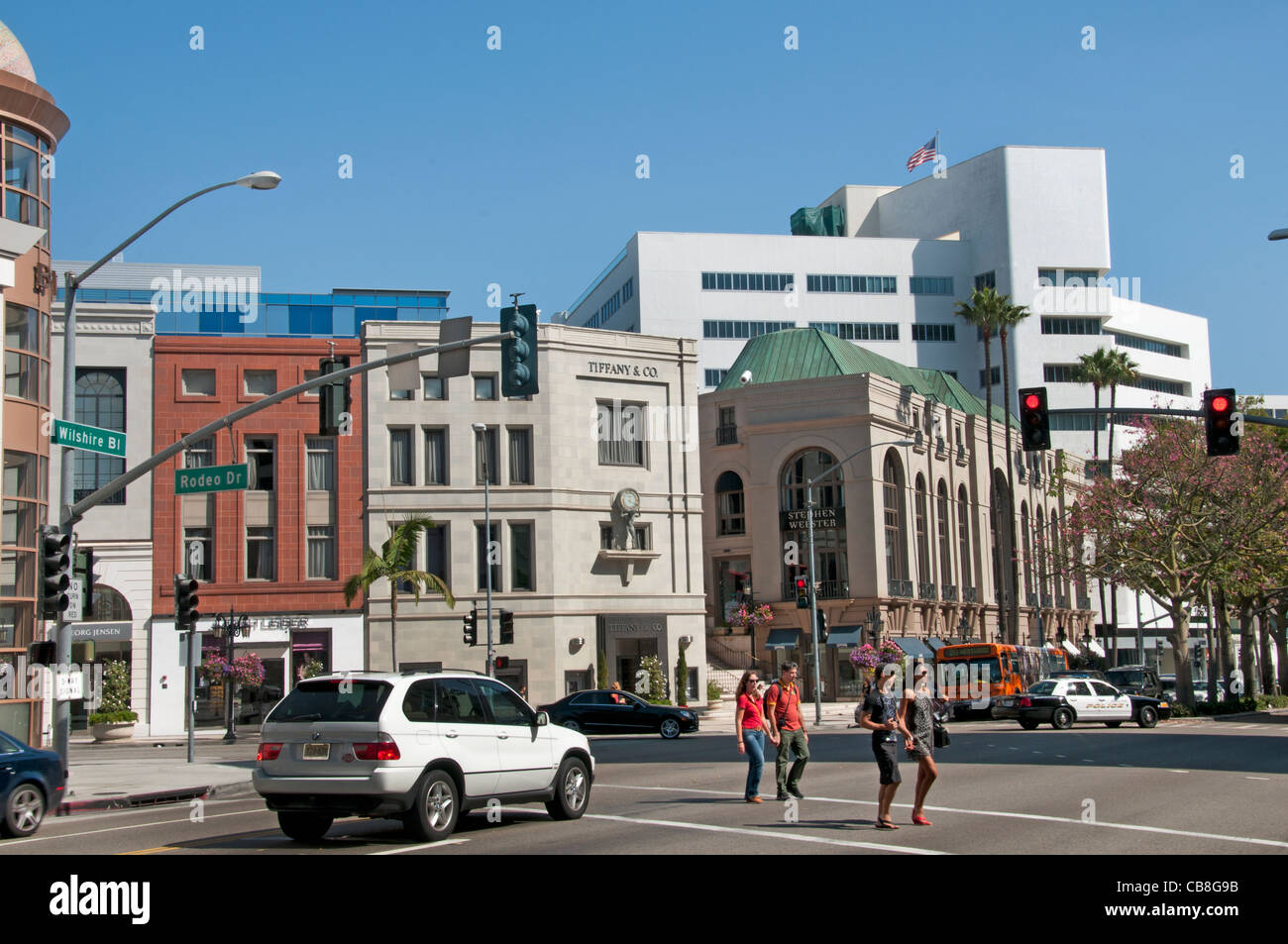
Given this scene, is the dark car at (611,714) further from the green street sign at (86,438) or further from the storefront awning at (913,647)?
the storefront awning at (913,647)

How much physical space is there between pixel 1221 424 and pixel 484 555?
31.3m

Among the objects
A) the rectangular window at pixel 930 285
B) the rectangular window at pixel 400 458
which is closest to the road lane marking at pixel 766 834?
the rectangular window at pixel 400 458

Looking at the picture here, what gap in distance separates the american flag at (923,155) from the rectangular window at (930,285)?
7997mm

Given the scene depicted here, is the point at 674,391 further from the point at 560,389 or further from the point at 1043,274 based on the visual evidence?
the point at 1043,274

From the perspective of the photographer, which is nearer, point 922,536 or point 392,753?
point 392,753

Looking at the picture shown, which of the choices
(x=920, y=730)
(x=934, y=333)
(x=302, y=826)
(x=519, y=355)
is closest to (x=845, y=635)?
(x=934, y=333)

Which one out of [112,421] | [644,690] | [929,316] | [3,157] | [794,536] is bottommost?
[644,690]

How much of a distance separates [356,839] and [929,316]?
89042 mm

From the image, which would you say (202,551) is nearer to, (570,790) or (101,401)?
(101,401)

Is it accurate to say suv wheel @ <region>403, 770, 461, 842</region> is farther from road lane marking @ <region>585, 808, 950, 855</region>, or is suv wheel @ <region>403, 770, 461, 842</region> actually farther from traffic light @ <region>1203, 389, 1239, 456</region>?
traffic light @ <region>1203, 389, 1239, 456</region>

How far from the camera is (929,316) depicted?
97.9 m

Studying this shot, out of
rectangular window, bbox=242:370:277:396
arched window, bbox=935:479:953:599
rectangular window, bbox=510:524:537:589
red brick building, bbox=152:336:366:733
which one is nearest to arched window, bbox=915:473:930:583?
arched window, bbox=935:479:953:599

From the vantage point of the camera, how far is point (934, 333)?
97750 mm
